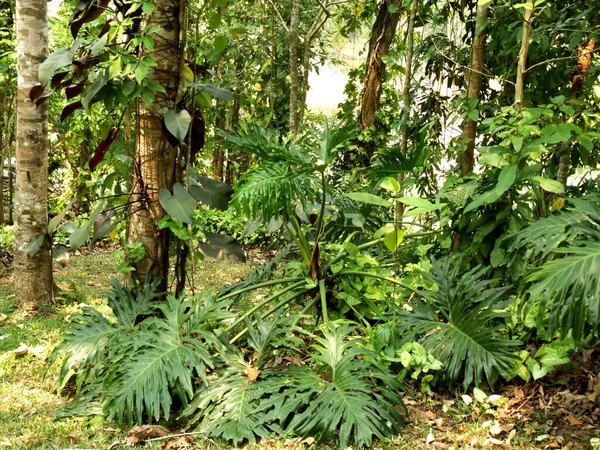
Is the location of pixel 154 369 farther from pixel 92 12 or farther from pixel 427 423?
pixel 92 12

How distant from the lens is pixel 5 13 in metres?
7.27

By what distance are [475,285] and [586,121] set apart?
1.66m

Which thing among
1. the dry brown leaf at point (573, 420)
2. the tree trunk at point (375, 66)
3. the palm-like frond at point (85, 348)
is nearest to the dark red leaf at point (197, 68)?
the palm-like frond at point (85, 348)

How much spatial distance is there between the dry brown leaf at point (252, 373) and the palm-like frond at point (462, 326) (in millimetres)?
840

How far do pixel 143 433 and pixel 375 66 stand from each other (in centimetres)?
542

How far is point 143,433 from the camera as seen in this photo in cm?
260

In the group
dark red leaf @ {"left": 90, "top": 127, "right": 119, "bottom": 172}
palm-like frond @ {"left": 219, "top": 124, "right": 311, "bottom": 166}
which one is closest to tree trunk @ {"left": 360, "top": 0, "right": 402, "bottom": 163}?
palm-like frond @ {"left": 219, "top": 124, "right": 311, "bottom": 166}

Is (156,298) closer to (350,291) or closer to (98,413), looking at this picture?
(98,413)

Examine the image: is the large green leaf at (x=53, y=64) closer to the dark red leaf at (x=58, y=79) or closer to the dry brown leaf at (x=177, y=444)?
the dark red leaf at (x=58, y=79)

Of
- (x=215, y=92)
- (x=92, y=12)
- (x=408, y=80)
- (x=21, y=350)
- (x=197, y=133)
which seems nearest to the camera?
(x=92, y=12)

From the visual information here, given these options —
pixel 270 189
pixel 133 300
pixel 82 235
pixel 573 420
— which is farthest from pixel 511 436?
pixel 82 235

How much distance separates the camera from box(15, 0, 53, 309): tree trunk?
412 cm

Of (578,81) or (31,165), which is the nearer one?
(578,81)

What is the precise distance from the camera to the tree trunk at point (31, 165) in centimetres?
412
